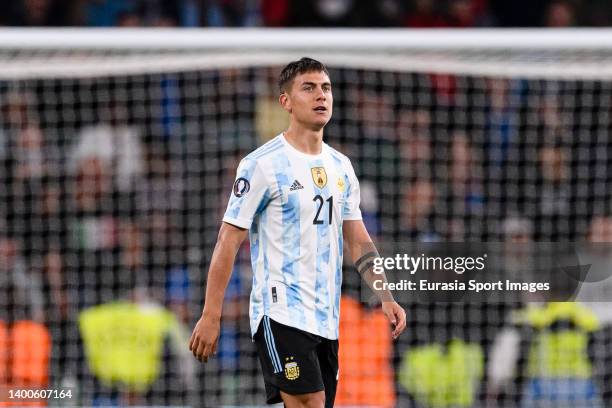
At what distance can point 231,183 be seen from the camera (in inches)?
312

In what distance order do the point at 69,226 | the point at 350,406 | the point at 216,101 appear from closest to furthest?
the point at 350,406
the point at 69,226
the point at 216,101

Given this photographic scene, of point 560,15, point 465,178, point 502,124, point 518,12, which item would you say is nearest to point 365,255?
point 465,178

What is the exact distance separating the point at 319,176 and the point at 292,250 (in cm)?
32

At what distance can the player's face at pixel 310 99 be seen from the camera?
15.8 feet

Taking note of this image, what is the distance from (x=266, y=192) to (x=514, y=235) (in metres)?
3.17

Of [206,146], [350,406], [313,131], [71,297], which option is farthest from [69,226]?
[313,131]

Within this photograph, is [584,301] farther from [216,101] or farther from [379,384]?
[216,101]

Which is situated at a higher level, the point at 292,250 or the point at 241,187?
the point at 241,187

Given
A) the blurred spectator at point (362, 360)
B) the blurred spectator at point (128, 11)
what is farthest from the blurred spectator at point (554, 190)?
the blurred spectator at point (128, 11)

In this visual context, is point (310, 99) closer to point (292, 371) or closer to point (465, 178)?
point (292, 371)

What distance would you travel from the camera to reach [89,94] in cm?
841

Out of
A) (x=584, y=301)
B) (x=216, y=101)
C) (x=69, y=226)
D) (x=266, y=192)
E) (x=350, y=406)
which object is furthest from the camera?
(x=216, y=101)

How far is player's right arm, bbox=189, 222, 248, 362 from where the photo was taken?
4609 millimetres

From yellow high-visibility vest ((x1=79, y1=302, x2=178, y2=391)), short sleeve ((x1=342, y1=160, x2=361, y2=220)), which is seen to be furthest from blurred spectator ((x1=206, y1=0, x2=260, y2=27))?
short sleeve ((x1=342, y1=160, x2=361, y2=220))
